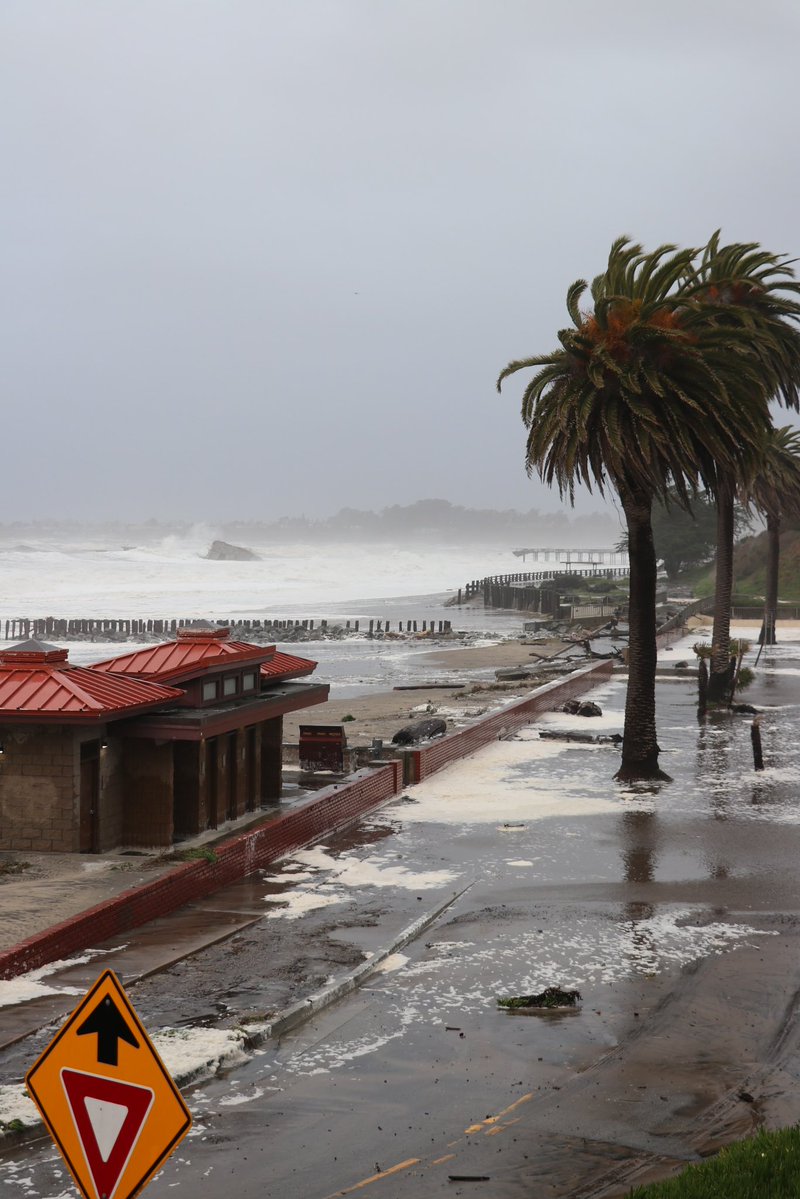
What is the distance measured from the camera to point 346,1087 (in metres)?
10.8

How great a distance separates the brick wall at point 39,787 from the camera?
1812 cm

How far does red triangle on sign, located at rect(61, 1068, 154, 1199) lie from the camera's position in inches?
214

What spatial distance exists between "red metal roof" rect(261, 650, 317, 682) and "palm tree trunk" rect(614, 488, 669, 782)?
723 centimetres

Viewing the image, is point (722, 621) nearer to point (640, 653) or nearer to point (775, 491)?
point (640, 653)

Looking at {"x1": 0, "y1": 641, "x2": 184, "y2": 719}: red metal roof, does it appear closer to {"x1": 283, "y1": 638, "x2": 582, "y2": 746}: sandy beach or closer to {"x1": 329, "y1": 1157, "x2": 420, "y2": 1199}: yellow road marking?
{"x1": 329, "y1": 1157, "x2": 420, "y2": 1199}: yellow road marking

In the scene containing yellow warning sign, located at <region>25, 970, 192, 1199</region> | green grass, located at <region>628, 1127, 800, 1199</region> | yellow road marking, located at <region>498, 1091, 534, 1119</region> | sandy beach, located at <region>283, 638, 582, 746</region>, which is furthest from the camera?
sandy beach, located at <region>283, 638, 582, 746</region>

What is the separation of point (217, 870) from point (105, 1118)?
489 inches

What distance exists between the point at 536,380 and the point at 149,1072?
22964mm

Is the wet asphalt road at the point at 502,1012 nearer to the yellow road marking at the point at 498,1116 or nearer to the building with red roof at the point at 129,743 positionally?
the yellow road marking at the point at 498,1116

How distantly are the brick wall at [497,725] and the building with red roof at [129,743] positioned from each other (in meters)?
5.48

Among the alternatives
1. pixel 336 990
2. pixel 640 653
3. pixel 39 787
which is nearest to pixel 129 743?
pixel 39 787

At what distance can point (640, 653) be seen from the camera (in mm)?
28062

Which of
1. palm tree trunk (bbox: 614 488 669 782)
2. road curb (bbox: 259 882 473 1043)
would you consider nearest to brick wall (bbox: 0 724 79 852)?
road curb (bbox: 259 882 473 1043)

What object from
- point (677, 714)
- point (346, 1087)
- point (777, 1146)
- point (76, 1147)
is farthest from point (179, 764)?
point (677, 714)
